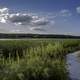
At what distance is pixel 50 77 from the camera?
34.9 feet

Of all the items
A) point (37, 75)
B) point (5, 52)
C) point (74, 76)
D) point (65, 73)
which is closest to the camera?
point (37, 75)

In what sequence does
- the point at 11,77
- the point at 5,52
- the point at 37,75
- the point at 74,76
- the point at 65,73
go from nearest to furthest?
the point at 11,77
the point at 37,75
the point at 65,73
the point at 74,76
the point at 5,52

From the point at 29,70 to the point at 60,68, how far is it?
50.7 inches

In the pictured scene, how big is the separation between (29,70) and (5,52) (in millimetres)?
7321

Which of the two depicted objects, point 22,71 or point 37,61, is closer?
point 22,71

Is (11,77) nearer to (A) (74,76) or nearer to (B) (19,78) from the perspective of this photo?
(B) (19,78)

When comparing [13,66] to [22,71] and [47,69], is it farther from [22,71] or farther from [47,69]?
[47,69]

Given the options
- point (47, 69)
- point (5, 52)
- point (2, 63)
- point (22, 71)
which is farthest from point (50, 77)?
point (5, 52)

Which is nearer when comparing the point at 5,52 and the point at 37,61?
the point at 37,61

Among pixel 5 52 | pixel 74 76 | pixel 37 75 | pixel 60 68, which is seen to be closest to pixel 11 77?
pixel 37 75

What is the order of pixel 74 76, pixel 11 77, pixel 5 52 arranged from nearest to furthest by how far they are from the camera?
1. pixel 11 77
2. pixel 74 76
3. pixel 5 52

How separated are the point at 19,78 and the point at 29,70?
58 centimetres

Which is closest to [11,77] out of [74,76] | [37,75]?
[37,75]

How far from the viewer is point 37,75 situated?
10500mm
